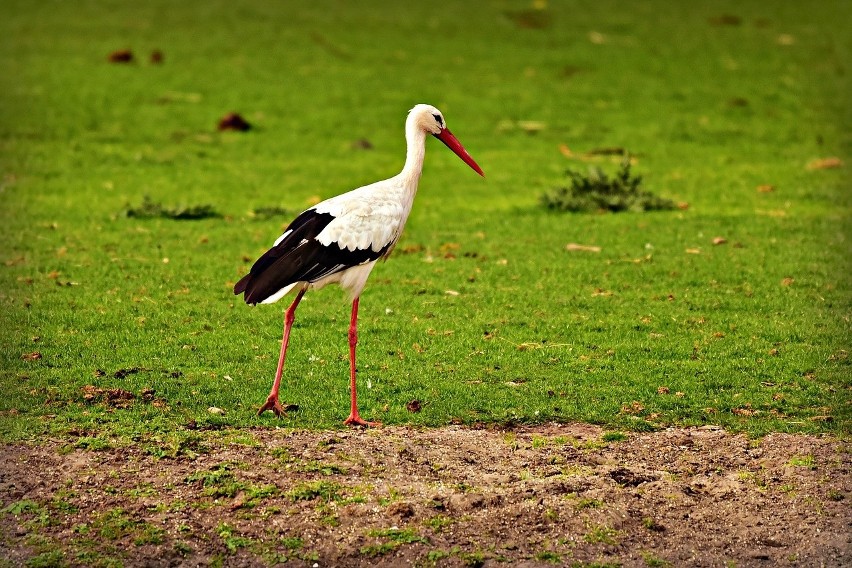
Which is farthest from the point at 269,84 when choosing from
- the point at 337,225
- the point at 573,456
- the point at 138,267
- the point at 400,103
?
the point at 573,456

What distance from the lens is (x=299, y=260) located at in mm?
8102

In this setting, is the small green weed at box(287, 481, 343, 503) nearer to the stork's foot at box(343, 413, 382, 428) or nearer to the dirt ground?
the dirt ground

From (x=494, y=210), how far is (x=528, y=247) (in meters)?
1.82

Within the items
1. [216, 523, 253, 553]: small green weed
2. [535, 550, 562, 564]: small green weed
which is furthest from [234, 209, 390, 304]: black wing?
[535, 550, 562, 564]: small green weed

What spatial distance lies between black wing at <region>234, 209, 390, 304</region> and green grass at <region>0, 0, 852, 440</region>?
79 cm

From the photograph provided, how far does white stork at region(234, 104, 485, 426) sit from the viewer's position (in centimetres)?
796

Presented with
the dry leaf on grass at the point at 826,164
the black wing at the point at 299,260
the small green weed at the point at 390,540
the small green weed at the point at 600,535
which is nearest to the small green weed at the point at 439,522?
the small green weed at the point at 390,540

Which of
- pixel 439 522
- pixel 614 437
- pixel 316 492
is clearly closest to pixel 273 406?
pixel 316 492

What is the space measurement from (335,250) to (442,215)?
5928mm

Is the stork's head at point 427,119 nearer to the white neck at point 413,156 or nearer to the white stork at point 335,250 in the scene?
the white neck at point 413,156

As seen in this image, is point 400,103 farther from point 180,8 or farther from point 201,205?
point 180,8

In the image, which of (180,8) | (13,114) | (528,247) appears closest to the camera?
(528,247)

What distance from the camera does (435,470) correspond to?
704 centimetres

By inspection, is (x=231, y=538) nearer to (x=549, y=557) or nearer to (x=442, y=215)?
(x=549, y=557)
